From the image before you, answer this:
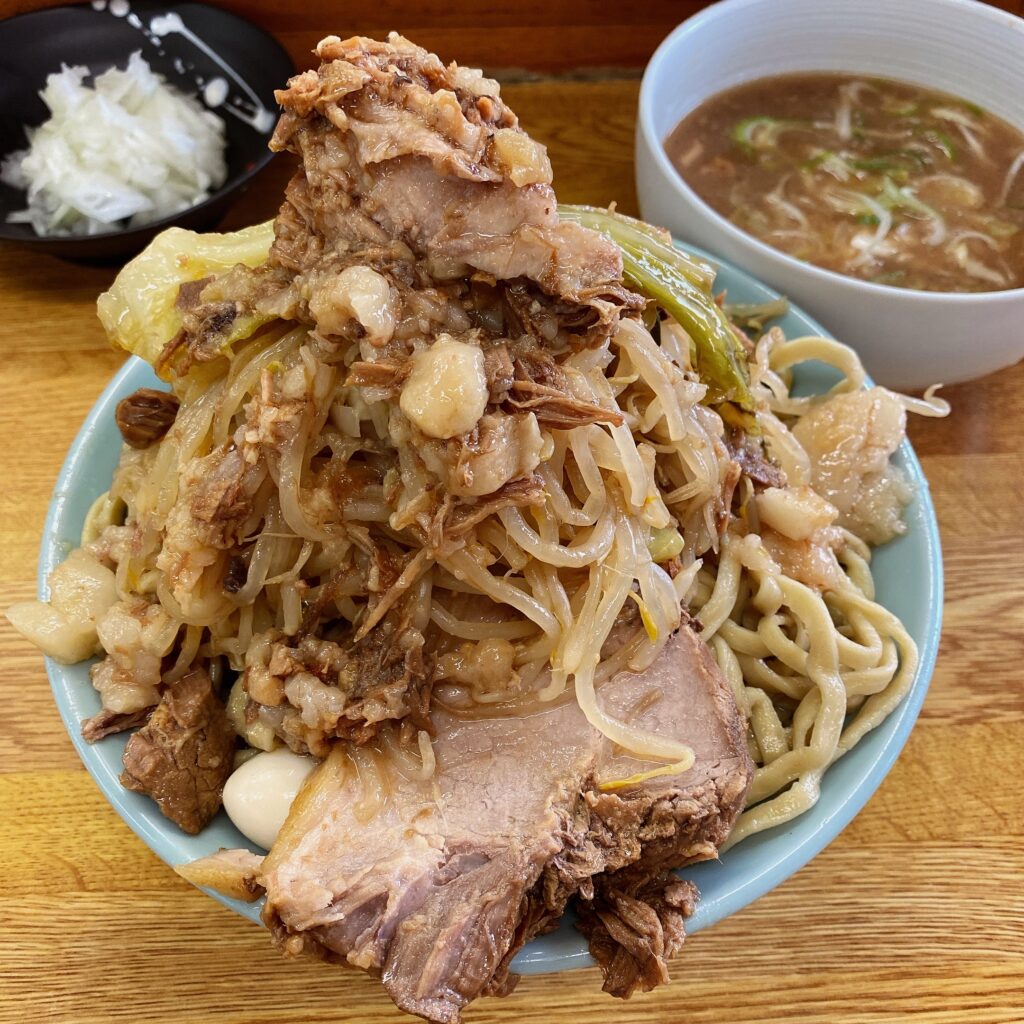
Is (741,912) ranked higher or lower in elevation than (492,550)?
lower

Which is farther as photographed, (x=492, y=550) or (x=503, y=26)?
(x=503, y=26)

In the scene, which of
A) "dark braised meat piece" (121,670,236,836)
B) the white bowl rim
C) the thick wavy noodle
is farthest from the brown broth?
"dark braised meat piece" (121,670,236,836)

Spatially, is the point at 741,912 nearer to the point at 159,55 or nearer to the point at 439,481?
the point at 439,481

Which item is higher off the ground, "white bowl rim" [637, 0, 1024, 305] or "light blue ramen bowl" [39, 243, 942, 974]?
"white bowl rim" [637, 0, 1024, 305]

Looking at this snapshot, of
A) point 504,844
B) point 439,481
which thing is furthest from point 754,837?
point 439,481

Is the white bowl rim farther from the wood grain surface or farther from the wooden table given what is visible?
the wood grain surface

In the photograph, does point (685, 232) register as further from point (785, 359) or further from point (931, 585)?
point (931, 585)

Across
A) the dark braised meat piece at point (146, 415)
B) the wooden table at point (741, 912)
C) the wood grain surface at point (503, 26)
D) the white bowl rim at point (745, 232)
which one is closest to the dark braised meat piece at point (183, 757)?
the wooden table at point (741, 912)
